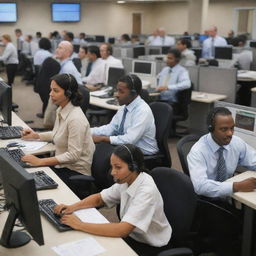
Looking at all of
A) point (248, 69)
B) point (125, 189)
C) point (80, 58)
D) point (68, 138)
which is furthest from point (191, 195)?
point (248, 69)

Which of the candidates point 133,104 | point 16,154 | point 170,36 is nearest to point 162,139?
point 133,104

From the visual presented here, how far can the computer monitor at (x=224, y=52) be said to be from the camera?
8961 millimetres

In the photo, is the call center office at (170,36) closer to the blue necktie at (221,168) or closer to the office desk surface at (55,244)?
the blue necktie at (221,168)

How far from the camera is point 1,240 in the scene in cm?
198

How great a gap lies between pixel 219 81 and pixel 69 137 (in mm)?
3626

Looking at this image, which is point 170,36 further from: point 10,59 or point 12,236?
Result: point 12,236

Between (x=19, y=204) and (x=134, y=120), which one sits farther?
(x=134, y=120)

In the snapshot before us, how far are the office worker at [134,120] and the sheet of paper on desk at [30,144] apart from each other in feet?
1.69

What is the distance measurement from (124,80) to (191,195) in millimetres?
1684

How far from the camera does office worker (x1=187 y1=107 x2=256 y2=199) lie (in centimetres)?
260

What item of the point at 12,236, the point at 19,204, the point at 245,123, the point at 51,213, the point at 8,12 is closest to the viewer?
the point at 19,204

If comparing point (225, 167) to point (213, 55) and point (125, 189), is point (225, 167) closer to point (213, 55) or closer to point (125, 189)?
point (125, 189)

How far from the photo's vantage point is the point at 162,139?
3668 millimetres

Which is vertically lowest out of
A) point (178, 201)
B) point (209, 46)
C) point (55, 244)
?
point (55, 244)
